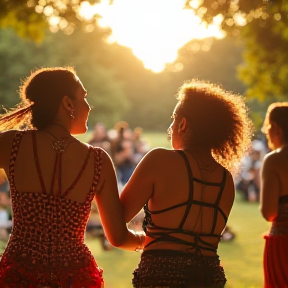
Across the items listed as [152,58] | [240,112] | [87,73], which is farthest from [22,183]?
[87,73]

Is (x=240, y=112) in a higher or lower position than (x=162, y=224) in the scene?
higher

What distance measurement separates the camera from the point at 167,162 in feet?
11.1

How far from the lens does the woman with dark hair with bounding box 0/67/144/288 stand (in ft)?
10.5

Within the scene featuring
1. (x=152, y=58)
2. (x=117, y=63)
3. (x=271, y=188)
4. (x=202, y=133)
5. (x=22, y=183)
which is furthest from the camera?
(x=117, y=63)

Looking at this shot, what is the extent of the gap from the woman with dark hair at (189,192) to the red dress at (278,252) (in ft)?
4.82

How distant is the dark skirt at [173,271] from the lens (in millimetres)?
3359

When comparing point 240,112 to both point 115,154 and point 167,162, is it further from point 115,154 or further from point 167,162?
point 115,154

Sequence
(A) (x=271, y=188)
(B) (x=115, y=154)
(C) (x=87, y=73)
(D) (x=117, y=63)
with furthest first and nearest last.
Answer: (D) (x=117, y=63) < (C) (x=87, y=73) < (B) (x=115, y=154) < (A) (x=271, y=188)

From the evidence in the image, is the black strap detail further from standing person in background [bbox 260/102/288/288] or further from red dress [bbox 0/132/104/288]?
standing person in background [bbox 260/102/288/288]

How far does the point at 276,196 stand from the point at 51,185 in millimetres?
2085

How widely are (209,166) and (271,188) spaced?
58.2 inches

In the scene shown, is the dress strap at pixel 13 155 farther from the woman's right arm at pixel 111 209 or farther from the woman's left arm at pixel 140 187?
the woman's left arm at pixel 140 187

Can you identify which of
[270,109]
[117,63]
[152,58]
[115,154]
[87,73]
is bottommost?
[270,109]

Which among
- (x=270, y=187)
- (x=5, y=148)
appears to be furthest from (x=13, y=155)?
(x=270, y=187)
